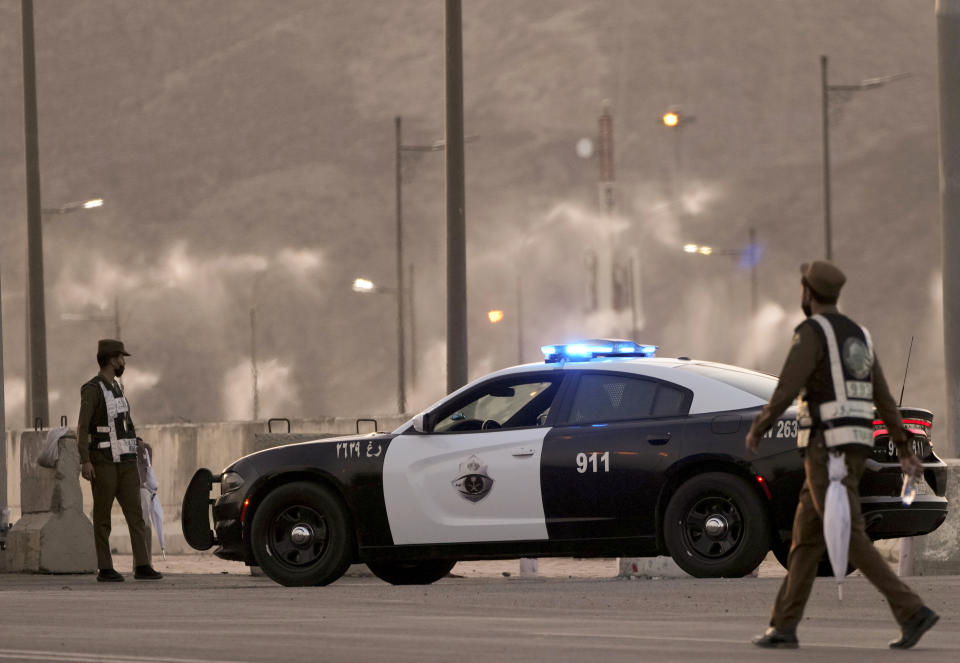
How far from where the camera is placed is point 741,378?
14320 mm

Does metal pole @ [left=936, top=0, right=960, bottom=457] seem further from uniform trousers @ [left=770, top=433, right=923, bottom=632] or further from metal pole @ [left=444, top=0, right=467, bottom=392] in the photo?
uniform trousers @ [left=770, top=433, right=923, bottom=632]

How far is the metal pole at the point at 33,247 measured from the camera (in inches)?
1155

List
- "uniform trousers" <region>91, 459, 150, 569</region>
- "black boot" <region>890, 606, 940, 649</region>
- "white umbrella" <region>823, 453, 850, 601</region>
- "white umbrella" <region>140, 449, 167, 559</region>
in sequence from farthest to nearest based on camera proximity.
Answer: "white umbrella" <region>140, 449, 167, 559</region> < "uniform trousers" <region>91, 459, 150, 569</region> < "white umbrella" <region>823, 453, 850, 601</region> < "black boot" <region>890, 606, 940, 649</region>

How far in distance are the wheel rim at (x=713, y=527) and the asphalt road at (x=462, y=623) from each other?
11.4 inches

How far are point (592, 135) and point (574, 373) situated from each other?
15939 centimetres

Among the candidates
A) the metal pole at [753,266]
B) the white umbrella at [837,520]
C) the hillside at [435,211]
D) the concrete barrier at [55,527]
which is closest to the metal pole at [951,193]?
the concrete barrier at [55,527]

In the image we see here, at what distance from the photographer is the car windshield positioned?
14115 millimetres

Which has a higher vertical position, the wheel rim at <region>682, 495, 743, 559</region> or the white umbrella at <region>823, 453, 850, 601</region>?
the white umbrella at <region>823, 453, 850, 601</region>

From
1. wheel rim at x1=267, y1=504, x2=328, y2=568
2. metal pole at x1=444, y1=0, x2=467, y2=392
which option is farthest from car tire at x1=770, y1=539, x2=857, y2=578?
metal pole at x1=444, y1=0, x2=467, y2=392

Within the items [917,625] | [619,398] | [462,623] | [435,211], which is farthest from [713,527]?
[435,211]

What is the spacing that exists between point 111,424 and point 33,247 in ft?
46.3

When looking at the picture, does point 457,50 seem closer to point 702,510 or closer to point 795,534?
point 702,510

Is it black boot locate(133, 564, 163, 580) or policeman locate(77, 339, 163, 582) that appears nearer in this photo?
policeman locate(77, 339, 163, 582)

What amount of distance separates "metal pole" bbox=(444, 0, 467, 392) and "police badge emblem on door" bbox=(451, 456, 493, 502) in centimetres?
682
